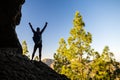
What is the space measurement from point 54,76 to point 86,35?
1660 cm

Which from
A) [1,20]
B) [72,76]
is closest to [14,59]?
[1,20]

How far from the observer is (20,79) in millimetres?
12273

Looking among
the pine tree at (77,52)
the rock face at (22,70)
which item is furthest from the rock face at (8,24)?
the pine tree at (77,52)

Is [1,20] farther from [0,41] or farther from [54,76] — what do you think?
[54,76]

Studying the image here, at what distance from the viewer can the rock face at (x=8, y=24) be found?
55.3ft

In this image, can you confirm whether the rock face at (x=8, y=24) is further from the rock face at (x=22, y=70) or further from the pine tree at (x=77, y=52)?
the pine tree at (x=77, y=52)

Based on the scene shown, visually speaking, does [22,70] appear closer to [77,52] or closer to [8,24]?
[8,24]

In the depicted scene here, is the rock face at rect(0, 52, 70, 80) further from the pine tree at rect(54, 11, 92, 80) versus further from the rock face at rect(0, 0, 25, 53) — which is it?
the pine tree at rect(54, 11, 92, 80)

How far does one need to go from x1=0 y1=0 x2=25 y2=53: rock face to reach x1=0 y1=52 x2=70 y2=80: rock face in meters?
2.14

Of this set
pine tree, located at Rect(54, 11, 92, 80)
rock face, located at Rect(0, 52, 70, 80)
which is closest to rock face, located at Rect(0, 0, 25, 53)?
rock face, located at Rect(0, 52, 70, 80)

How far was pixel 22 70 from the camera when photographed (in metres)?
13.7

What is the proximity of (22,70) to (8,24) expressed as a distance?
16.0 feet

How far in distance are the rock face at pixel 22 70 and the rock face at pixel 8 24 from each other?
2.14 metres

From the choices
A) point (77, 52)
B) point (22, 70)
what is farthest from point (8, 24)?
point (77, 52)
